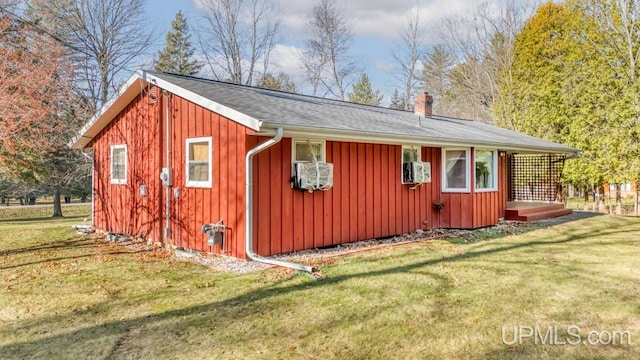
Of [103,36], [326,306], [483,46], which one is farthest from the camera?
[483,46]

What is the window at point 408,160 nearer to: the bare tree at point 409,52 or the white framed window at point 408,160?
the white framed window at point 408,160

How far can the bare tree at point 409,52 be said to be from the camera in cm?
2577

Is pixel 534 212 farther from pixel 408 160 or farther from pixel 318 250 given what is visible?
pixel 318 250

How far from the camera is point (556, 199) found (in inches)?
614

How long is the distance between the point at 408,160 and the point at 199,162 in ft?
15.4

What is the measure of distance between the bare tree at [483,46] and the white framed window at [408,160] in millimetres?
14425

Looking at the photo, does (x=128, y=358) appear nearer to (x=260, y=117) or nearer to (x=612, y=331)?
(x=260, y=117)

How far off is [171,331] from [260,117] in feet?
11.0

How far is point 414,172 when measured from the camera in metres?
9.04

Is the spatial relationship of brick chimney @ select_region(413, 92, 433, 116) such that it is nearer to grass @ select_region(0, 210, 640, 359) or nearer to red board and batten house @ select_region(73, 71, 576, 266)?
red board and batten house @ select_region(73, 71, 576, 266)

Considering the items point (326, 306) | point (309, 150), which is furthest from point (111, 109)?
point (326, 306)

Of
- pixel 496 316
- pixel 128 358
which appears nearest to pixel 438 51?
pixel 496 316

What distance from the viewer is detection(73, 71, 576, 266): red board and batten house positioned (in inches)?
264

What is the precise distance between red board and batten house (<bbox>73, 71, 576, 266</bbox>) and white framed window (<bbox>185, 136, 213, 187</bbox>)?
2 centimetres
